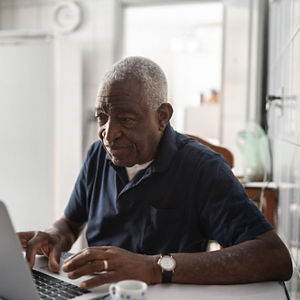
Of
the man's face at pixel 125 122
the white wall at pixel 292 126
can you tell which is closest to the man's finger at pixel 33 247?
the man's face at pixel 125 122

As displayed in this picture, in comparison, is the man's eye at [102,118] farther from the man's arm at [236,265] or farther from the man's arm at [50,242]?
the man's arm at [236,265]

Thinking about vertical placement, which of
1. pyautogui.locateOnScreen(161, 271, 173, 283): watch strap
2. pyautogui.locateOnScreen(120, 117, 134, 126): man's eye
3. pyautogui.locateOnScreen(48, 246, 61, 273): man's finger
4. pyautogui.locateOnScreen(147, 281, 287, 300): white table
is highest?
pyautogui.locateOnScreen(120, 117, 134, 126): man's eye

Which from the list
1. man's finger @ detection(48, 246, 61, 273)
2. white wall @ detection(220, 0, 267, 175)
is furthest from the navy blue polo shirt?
white wall @ detection(220, 0, 267, 175)

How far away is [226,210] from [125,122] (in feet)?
1.26

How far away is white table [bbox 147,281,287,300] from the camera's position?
Result: 3.02 ft

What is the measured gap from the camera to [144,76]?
125 centimetres

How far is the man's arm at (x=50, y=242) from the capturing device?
1.16m

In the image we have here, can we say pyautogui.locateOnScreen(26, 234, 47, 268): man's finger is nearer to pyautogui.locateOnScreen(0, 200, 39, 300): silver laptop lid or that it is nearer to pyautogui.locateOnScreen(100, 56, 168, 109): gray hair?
pyautogui.locateOnScreen(0, 200, 39, 300): silver laptop lid

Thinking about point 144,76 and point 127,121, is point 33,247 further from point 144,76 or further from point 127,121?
point 144,76

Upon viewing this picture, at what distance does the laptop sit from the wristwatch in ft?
0.44

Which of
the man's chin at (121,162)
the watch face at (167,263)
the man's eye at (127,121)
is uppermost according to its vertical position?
Result: the man's eye at (127,121)

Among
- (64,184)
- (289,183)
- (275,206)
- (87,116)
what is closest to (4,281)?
(289,183)

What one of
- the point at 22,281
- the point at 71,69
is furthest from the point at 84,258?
the point at 71,69

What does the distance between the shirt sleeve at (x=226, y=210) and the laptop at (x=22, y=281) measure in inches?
14.7
